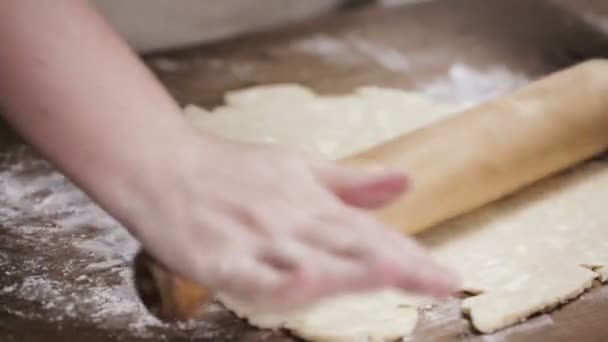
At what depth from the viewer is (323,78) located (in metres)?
1.53

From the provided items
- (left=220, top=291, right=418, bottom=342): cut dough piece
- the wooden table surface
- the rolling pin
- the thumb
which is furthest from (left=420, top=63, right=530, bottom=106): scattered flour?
the thumb

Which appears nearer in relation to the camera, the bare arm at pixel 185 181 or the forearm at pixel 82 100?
the bare arm at pixel 185 181

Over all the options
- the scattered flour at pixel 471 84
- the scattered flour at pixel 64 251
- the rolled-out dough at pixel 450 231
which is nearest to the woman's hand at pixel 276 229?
the rolled-out dough at pixel 450 231

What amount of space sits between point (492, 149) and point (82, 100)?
0.56 meters

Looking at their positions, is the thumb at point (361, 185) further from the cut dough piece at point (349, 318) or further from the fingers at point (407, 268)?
the cut dough piece at point (349, 318)

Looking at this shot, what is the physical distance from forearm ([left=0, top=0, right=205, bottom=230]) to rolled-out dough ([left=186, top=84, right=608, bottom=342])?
26 cm

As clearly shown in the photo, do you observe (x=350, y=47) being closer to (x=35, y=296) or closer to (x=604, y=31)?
(x=604, y=31)

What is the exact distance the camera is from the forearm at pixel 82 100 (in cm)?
87

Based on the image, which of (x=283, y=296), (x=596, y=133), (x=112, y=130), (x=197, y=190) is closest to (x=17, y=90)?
(x=112, y=130)

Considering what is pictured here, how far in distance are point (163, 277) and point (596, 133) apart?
695mm

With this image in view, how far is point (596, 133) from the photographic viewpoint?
4.32 ft

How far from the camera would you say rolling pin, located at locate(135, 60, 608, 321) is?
3.78 feet

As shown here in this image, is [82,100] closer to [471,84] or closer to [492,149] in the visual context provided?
[492,149]

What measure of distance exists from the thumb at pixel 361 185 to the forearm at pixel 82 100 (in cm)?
15
